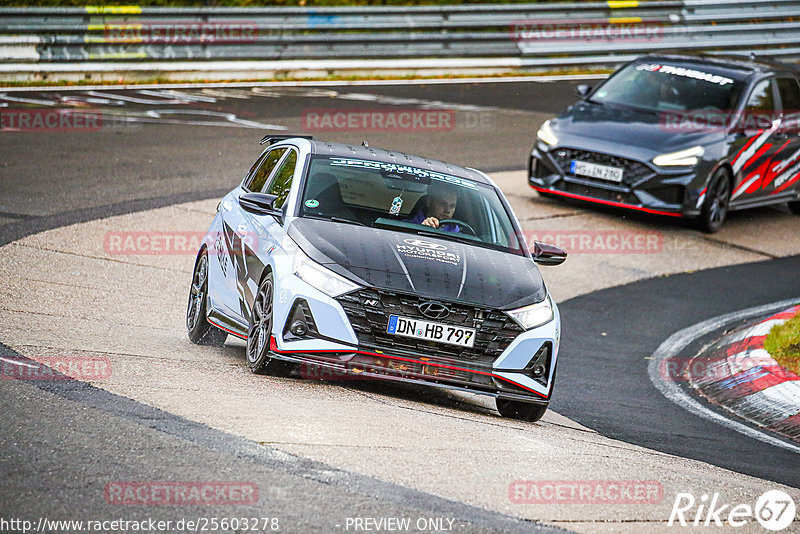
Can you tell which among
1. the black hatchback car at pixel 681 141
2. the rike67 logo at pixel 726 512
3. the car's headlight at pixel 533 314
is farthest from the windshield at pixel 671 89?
the rike67 logo at pixel 726 512

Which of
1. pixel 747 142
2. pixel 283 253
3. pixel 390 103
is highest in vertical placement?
pixel 283 253

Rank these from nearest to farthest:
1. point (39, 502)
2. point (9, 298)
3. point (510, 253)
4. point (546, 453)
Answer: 1. point (39, 502)
2. point (546, 453)
3. point (510, 253)
4. point (9, 298)

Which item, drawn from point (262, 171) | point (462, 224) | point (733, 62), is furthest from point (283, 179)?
point (733, 62)

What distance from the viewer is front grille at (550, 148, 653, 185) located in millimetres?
13930

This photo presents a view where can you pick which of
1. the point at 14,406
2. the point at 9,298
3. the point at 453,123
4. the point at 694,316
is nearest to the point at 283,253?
the point at 14,406

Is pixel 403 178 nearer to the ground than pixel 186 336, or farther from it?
farther from it

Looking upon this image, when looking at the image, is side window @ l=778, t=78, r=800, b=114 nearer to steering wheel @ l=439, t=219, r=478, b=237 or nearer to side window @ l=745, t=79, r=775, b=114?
side window @ l=745, t=79, r=775, b=114

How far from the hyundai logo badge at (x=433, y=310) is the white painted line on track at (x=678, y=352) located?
2404 millimetres

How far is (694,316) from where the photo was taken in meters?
11.5

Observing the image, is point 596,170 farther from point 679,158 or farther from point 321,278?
point 321,278

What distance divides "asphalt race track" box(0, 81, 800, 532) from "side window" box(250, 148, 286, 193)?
69.1 inches

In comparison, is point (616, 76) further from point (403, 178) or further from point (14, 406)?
point (14, 406)

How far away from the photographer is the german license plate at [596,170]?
14.0m

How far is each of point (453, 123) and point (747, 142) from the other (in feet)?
19.3
